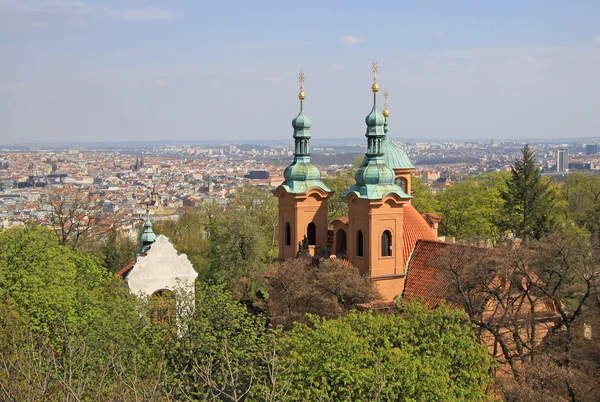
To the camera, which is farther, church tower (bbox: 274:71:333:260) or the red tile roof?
church tower (bbox: 274:71:333:260)

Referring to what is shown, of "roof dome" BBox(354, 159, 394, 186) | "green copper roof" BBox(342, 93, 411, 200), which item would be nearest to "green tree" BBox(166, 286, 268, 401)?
"green copper roof" BBox(342, 93, 411, 200)

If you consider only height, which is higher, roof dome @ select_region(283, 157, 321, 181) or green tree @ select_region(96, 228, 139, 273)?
roof dome @ select_region(283, 157, 321, 181)

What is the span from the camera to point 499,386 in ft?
74.0

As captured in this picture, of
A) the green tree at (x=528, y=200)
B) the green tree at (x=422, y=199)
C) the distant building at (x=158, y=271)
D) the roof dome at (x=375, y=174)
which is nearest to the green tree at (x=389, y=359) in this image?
the roof dome at (x=375, y=174)

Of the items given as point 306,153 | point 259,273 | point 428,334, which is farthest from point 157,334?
point 259,273

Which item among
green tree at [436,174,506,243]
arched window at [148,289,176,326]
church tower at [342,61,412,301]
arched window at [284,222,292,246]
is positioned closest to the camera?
arched window at [148,289,176,326]

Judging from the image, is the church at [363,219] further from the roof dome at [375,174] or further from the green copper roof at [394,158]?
the green copper roof at [394,158]

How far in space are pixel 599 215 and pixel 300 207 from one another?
1085 inches

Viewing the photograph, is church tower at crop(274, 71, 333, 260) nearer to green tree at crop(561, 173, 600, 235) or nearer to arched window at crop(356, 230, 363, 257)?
arched window at crop(356, 230, 363, 257)

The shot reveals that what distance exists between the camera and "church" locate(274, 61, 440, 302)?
30.9 meters

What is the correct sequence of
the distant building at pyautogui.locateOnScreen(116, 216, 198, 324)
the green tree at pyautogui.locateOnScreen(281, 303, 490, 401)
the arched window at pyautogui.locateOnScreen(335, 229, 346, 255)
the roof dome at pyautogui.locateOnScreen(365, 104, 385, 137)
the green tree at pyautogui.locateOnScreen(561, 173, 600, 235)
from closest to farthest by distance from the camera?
1. the green tree at pyautogui.locateOnScreen(281, 303, 490, 401)
2. the distant building at pyautogui.locateOnScreen(116, 216, 198, 324)
3. the roof dome at pyautogui.locateOnScreen(365, 104, 385, 137)
4. the arched window at pyautogui.locateOnScreen(335, 229, 346, 255)
5. the green tree at pyautogui.locateOnScreen(561, 173, 600, 235)

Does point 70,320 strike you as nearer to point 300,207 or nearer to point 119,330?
point 119,330

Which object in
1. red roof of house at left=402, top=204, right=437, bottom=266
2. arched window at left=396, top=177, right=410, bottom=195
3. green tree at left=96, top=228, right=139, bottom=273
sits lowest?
green tree at left=96, top=228, right=139, bottom=273

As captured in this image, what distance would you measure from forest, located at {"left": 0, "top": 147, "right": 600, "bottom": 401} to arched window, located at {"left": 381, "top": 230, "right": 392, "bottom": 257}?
2411 mm
